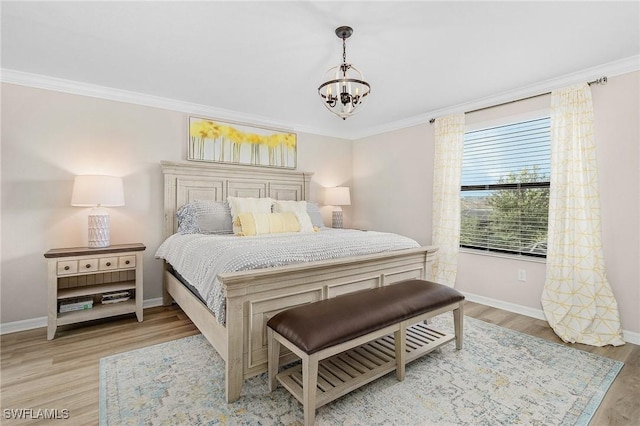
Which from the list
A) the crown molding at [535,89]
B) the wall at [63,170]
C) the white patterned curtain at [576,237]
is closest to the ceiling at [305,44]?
the crown molding at [535,89]

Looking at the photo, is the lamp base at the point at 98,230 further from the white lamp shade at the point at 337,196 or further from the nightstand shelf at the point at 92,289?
the white lamp shade at the point at 337,196

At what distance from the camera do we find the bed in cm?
175

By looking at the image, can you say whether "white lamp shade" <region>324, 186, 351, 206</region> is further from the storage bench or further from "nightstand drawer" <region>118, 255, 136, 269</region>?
"nightstand drawer" <region>118, 255, 136, 269</region>

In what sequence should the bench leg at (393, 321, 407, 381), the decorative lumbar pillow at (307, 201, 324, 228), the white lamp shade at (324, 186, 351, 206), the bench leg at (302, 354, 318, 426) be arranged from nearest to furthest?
the bench leg at (302, 354, 318, 426), the bench leg at (393, 321, 407, 381), the decorative lumbar pillow at (307, 201, 324, 228), the white lamp shade at (324, 186, 351, 206)

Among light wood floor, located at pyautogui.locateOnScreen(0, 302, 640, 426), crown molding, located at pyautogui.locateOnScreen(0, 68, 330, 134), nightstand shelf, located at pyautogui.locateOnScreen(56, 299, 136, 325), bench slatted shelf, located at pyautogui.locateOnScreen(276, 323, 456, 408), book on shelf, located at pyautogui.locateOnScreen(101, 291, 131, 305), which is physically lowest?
light wood floor, located at pyautogui.locateOnScreen(0, 302, 640, 426)

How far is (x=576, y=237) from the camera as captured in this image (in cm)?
271

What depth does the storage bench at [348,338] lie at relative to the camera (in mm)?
1577

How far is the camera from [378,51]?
7.88ft

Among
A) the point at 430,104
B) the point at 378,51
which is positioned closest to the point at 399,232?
the point at 430,104

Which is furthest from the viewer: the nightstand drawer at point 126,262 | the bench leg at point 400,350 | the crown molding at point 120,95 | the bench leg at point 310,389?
the nightstand drawer at point 126,262

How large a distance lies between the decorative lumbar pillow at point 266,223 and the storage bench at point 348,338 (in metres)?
1.35

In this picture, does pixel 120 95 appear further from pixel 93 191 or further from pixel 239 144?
pixel 239 144

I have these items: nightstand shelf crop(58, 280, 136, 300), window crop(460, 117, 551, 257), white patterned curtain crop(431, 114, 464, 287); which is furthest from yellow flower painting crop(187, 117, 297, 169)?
window crop(460, 117, 551, 257)

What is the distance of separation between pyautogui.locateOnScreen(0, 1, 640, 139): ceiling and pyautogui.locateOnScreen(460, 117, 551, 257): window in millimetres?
539
